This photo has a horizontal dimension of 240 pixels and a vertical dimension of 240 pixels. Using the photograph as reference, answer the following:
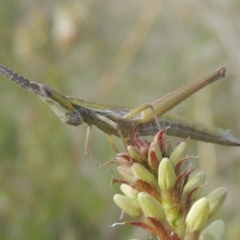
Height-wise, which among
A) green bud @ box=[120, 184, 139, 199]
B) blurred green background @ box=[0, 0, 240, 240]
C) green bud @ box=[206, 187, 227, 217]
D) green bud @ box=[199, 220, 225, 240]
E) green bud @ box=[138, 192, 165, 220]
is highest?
blurred green background @ box=[0, 0, 240, 240]

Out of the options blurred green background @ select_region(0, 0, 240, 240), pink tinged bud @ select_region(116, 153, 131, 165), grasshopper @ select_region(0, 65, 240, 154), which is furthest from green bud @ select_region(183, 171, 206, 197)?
blurred green background @ select_region(0, 0, 240, 240)

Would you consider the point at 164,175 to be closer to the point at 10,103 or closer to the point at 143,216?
the point at 143,216

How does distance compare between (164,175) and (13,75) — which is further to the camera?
(13,75)

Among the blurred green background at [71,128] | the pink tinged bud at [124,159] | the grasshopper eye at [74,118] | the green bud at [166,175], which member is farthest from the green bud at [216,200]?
the blurred green background at [71,128]

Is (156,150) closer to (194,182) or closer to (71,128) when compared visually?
(194,182)

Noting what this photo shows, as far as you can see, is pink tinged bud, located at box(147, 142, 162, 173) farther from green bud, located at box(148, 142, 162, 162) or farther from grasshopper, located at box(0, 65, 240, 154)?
grasshopper, located at box(0, 65, 240, 154)

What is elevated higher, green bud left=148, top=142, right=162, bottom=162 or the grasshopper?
the grasshopper

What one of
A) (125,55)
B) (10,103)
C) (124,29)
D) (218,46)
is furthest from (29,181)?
(124,29)
